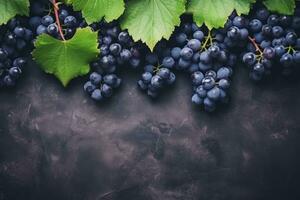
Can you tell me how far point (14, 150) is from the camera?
1116mm

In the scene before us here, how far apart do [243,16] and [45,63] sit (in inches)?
21.3

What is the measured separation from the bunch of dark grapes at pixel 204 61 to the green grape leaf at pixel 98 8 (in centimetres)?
17

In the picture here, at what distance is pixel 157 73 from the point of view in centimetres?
107

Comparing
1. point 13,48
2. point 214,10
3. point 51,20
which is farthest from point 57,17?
point 214,10

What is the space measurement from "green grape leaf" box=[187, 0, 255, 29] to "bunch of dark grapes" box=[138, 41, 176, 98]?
0.38ft

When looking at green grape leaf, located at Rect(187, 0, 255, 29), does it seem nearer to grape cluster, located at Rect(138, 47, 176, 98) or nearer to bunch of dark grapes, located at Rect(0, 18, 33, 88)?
grape cluster, located at Rect(138, 47, 176, 98)

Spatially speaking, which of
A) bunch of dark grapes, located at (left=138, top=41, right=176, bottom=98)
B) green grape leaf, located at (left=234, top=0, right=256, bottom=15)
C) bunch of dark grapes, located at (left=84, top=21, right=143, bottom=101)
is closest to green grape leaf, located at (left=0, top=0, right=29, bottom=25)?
bunch of dark grapes, located at (left=84, top=21, right=143, bottom=101)

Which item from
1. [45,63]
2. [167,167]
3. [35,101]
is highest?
[45,63]

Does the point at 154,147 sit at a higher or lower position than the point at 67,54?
lower

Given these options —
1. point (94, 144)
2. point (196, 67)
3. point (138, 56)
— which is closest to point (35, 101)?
point (94, 144)

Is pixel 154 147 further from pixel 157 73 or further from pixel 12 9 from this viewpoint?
pixel 12 9

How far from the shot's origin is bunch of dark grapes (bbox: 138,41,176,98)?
1.07 metres

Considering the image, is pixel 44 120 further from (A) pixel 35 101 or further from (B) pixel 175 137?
(B) pixel 175 137

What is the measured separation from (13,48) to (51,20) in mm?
129
